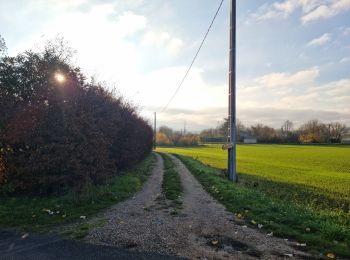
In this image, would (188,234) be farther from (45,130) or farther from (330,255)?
(45,130)

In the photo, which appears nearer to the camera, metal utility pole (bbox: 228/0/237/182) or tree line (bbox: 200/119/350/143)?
metal utility pole (bbox: 228/0/237/182)

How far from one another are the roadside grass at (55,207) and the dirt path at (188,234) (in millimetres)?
744

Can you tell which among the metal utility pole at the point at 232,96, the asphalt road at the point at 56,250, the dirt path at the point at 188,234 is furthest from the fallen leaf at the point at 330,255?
the metal utility pole at the point at 232,96

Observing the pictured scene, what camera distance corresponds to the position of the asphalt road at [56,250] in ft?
20.0

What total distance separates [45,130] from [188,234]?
674 centimetres

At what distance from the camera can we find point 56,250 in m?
6.42

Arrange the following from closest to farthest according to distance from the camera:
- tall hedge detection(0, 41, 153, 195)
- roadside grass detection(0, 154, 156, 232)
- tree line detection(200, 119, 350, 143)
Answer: roadside grass detection(0, 154, 156, 232) < tall hedge detection(0, 41, 153, 195) < tree line detection(200, 119, 350, 143)

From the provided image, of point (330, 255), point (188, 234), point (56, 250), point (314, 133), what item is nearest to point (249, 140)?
point (314, 133)

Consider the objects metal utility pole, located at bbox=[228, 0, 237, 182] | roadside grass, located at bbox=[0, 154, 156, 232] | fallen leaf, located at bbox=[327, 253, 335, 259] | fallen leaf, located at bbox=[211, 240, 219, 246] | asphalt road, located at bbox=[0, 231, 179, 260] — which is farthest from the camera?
metal utility pole, located at bbox=[228, 0, 237, 182]

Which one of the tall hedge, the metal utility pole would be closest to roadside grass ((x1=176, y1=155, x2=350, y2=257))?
the tall hedge

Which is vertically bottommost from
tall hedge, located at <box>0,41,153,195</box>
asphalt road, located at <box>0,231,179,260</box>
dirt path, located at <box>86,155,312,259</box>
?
asphalt road, located at <box>0,231,179,260</box>

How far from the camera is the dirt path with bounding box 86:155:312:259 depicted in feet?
21.2

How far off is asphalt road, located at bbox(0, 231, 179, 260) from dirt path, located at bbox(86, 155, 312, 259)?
0.33m

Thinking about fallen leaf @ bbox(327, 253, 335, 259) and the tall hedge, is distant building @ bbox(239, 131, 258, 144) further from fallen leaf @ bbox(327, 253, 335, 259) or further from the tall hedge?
fallen leaf @ bbox(327, 253, 335, 259)
